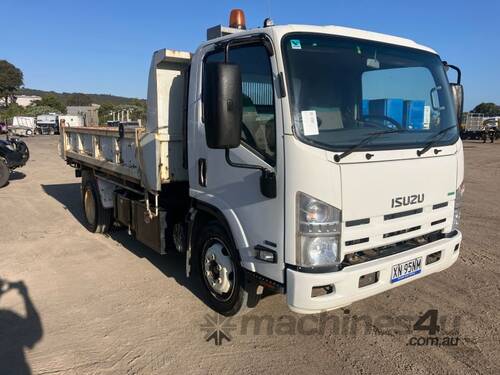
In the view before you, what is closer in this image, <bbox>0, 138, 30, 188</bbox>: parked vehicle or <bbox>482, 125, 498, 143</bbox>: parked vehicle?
<bbox>0, 138, 30, 188</bbox>: parked vehicle

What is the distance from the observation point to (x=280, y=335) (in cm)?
369

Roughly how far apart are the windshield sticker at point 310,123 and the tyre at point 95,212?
4.66 meters

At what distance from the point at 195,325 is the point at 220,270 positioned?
21.3 inches

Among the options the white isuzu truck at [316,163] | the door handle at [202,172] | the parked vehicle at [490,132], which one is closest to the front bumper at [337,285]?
the white isuzu truck at [316,163]

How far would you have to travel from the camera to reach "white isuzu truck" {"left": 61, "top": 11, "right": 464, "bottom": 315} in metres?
2.90

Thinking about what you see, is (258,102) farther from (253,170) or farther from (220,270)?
(220,270)

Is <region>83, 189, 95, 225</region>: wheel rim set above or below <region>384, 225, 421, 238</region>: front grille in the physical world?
below

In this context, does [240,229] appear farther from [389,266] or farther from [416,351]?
[416,351]

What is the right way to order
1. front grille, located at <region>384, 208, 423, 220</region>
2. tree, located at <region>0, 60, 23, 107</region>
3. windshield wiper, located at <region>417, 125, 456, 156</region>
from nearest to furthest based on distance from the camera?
front grille, located at <region>384, 208, 423, 220</region>
windshield wiper, located at <region>417, 125, 456, 156</region>
tree, located at <region>0, 60, 23, 107</region>

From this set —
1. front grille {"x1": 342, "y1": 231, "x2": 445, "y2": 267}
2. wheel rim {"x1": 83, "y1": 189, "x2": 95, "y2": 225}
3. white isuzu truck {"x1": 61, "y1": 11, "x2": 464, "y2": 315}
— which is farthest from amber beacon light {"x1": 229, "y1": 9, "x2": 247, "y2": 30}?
wheel rim {"x1": 83, "y1": 189, "x2": 95, "y2": 225}

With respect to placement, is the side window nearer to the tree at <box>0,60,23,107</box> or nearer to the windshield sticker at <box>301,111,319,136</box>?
the windshield sticker at <box>301,111,319,136</box>

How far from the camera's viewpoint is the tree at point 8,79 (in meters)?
91.8

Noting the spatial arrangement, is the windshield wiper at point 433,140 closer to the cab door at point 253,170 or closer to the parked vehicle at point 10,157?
the cab door at point 253,170

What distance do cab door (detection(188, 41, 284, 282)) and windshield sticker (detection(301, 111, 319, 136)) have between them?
17 centimetres
